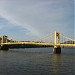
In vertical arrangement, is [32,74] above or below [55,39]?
below

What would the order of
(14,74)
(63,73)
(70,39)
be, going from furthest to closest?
1. (70,39)
2. (63,73)
3. (14,74)

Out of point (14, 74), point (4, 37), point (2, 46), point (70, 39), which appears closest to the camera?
point (14, 74)

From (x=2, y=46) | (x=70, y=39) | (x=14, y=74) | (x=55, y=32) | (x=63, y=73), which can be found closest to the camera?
(x=14, y=74)

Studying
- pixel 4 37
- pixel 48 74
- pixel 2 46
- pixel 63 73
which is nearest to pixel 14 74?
pixel 48 74

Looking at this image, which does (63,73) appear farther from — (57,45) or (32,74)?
(57,45)

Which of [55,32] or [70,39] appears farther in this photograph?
[55,32]

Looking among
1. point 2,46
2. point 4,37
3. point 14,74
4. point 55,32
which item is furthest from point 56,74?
point 4,37

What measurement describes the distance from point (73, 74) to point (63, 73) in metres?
1.79

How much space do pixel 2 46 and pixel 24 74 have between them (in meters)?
114

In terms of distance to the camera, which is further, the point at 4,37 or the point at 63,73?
the point at 4,37

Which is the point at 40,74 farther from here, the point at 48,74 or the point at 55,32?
the point at 55,32

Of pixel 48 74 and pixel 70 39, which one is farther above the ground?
pixel 70 39

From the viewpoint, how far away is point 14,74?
41.5 meters

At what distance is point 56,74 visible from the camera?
42.9 metres
